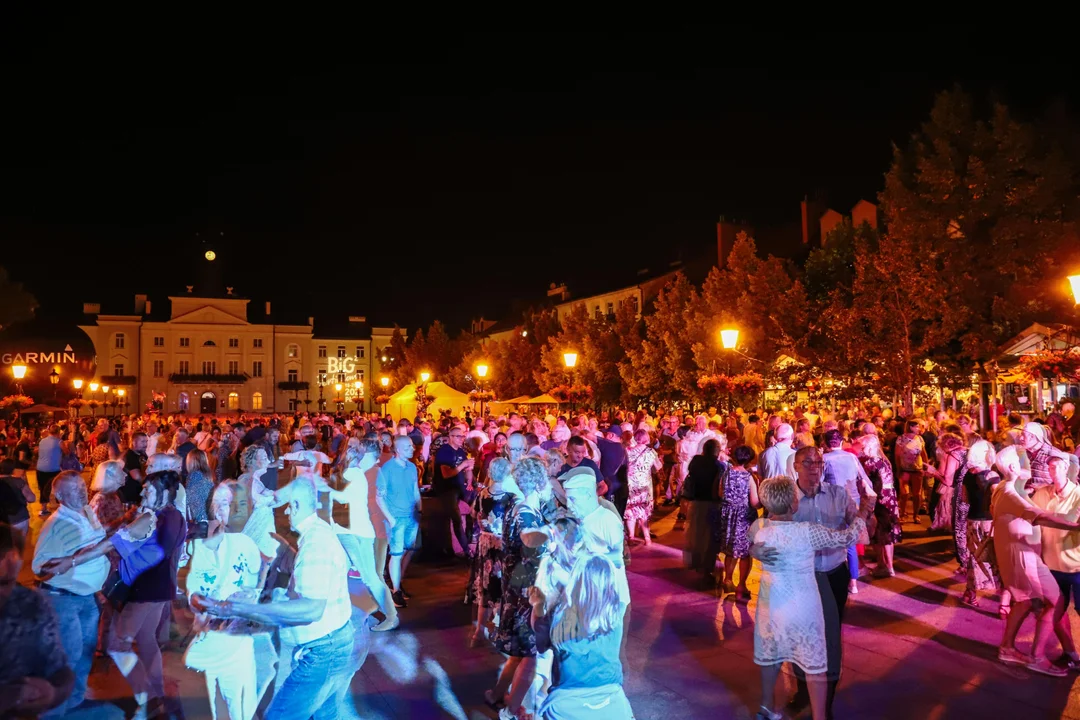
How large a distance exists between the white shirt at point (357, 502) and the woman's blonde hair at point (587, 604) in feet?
12.1

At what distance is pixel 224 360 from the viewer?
77125 mm

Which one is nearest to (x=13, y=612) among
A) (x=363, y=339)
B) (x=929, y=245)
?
(x=929, y=245)

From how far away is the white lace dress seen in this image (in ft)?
14.0

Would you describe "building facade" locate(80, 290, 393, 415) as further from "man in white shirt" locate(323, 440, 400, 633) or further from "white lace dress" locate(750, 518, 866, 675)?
"white lace dress" locate(750, 518, 866, 675)

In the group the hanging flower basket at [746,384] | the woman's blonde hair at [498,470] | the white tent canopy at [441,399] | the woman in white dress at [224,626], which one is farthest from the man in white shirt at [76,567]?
the white tent canopy at [441,399]

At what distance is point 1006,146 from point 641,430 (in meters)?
17.0

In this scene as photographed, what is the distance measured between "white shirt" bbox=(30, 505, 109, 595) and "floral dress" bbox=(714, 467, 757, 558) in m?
5.86

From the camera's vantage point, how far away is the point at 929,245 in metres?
21.7

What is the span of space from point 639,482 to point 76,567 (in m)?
7.54

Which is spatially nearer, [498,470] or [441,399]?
[498,470]

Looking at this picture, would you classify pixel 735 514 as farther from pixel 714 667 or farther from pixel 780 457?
pixel 714 667

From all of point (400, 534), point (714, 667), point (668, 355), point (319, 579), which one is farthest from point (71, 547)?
point (668, 355)

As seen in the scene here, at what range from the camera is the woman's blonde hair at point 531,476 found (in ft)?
14.1

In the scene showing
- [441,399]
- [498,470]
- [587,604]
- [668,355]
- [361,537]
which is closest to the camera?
[587,604]
